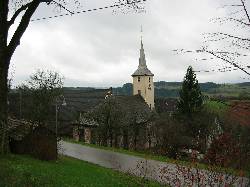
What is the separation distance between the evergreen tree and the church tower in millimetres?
20816

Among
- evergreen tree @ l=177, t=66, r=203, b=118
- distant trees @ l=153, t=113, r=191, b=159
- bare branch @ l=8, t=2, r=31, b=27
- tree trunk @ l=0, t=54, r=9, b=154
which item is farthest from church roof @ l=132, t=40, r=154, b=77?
bare branch @ l=8, t=2, r=31, b=27

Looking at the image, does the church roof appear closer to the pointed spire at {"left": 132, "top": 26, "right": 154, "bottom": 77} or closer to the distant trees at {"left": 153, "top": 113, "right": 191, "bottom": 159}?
the pointed spire at {"left": 132, "top": 26, "right": 154, "bottom": 77}

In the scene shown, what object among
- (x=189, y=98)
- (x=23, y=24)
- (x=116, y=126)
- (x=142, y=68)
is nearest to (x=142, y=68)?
(x=142, y=68)

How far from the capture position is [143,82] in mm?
78000

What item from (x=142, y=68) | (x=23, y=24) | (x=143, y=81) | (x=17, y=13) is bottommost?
(x=143, y=81)

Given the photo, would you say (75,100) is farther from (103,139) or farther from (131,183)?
(131,183)

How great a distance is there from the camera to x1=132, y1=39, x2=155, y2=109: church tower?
77.5 m

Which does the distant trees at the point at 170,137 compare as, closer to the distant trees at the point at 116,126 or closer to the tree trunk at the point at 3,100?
the distant trees at the point at 116,126

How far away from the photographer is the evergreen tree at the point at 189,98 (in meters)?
55.6

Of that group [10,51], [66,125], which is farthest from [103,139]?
[10,51]

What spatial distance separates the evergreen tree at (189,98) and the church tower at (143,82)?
20.8 m

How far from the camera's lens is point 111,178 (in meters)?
20.0

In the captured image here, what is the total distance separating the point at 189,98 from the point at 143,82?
896 inches

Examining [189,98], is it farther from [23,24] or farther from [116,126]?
[23,24]
